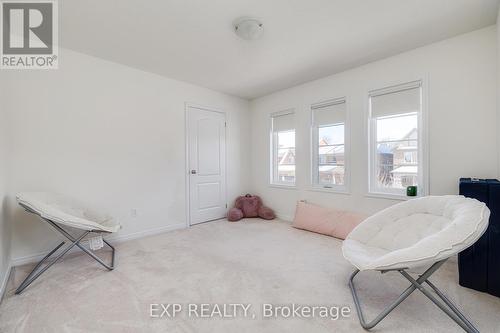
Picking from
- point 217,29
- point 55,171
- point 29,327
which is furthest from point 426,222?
point 55,171

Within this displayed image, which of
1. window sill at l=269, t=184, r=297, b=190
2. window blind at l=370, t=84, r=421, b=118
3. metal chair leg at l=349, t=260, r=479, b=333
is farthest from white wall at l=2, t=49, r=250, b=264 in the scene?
metal chair leg at l=349, t=260, r=479, b=333

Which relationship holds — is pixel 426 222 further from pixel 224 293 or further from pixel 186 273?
pixel 186 273

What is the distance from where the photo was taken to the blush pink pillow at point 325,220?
318cm

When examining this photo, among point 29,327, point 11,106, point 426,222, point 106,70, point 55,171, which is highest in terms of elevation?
point 106,70

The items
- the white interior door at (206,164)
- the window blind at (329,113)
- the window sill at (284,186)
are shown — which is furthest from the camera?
the window sill at (284,186)

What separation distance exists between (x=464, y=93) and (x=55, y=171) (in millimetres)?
4704

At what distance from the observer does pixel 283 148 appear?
4477mm

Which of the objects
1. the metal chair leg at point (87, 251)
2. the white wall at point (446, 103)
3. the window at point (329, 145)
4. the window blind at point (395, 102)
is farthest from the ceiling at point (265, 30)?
the metal chair leg at point (87, 251)

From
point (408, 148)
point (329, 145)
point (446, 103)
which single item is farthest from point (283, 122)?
point (446, 103)

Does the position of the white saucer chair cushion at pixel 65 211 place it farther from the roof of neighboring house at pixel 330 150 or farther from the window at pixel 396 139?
the window at pixel 396 139

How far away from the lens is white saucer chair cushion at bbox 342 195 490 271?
1.31 metres

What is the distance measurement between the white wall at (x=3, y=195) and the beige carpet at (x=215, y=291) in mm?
170

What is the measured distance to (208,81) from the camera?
Result: 3811 mm

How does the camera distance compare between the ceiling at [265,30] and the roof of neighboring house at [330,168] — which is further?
the roof of neighboring house at [330,168]
